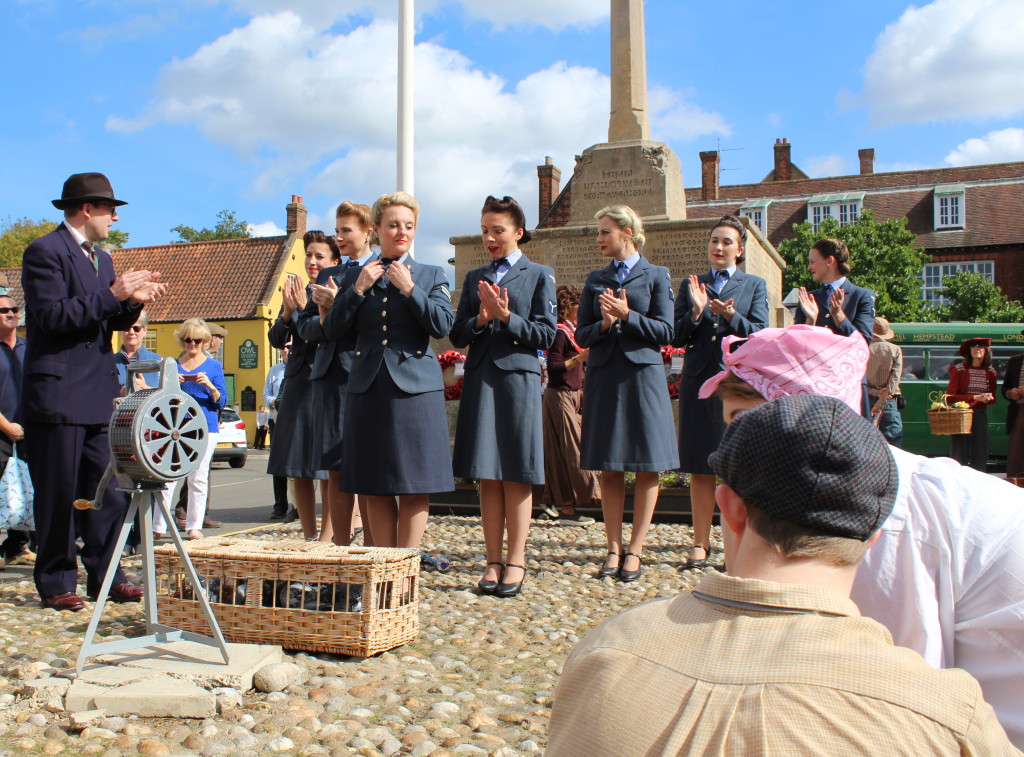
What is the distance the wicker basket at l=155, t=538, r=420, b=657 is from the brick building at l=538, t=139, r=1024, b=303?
3957 centimetres

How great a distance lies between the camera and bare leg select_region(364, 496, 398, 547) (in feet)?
17.6

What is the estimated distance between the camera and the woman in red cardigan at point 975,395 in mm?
14031

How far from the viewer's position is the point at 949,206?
51281 mm

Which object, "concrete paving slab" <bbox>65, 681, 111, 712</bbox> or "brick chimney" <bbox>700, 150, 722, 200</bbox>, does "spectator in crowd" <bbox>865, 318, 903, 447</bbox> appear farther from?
"brick chimney" <bbox>700, 150, 722, 200</bbox>

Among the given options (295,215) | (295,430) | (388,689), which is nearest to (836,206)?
(295,215)

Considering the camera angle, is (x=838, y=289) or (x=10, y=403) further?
(x=10, y=403)

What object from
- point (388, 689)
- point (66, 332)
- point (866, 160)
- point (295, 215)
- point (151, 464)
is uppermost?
point (866, 160)

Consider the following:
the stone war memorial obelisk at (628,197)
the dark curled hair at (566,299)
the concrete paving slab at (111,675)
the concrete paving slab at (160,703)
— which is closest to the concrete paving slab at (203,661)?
the concrete paving slab at (111,675)

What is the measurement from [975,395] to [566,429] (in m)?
8.35

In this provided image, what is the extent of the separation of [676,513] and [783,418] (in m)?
7.42

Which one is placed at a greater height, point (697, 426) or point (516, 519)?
point (697, 426)

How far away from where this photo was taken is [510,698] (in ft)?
11.8

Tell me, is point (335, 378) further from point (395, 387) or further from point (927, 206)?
point (927, 206)

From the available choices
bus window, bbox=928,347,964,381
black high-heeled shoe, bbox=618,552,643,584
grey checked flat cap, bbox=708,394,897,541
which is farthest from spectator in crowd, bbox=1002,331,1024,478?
grey checked flat cap, bbox=708,394,897,541
